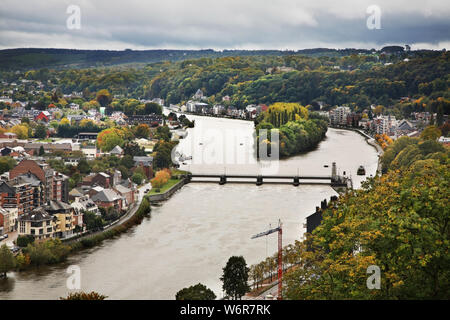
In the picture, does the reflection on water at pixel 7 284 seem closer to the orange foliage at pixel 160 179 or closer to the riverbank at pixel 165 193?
the riverbank at pixel 165 193

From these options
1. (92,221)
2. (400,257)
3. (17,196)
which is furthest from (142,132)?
(400,257)

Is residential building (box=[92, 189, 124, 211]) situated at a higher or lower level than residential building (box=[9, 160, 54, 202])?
lower

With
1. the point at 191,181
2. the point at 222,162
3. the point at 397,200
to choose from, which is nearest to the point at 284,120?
the point at 222,162

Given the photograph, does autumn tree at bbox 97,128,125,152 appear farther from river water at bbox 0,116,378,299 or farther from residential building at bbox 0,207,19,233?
residential building at bbox 0,207,19,233

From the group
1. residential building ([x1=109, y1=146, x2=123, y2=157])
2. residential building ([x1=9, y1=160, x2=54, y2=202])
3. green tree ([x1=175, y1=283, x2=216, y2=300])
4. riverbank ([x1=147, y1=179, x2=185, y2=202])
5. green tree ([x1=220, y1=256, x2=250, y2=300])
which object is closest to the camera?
green tree ([x1=175, y1=283, x2=216, y2=300])

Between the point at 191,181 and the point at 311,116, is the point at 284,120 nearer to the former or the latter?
the point at 311,116

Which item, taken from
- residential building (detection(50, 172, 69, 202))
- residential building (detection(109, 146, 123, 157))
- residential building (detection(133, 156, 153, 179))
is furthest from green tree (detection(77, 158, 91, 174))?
residential building (detection(109, 146, 123, 157))

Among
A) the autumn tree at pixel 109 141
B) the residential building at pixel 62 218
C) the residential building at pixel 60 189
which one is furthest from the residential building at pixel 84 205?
the autumn tree at pixel 109 141
